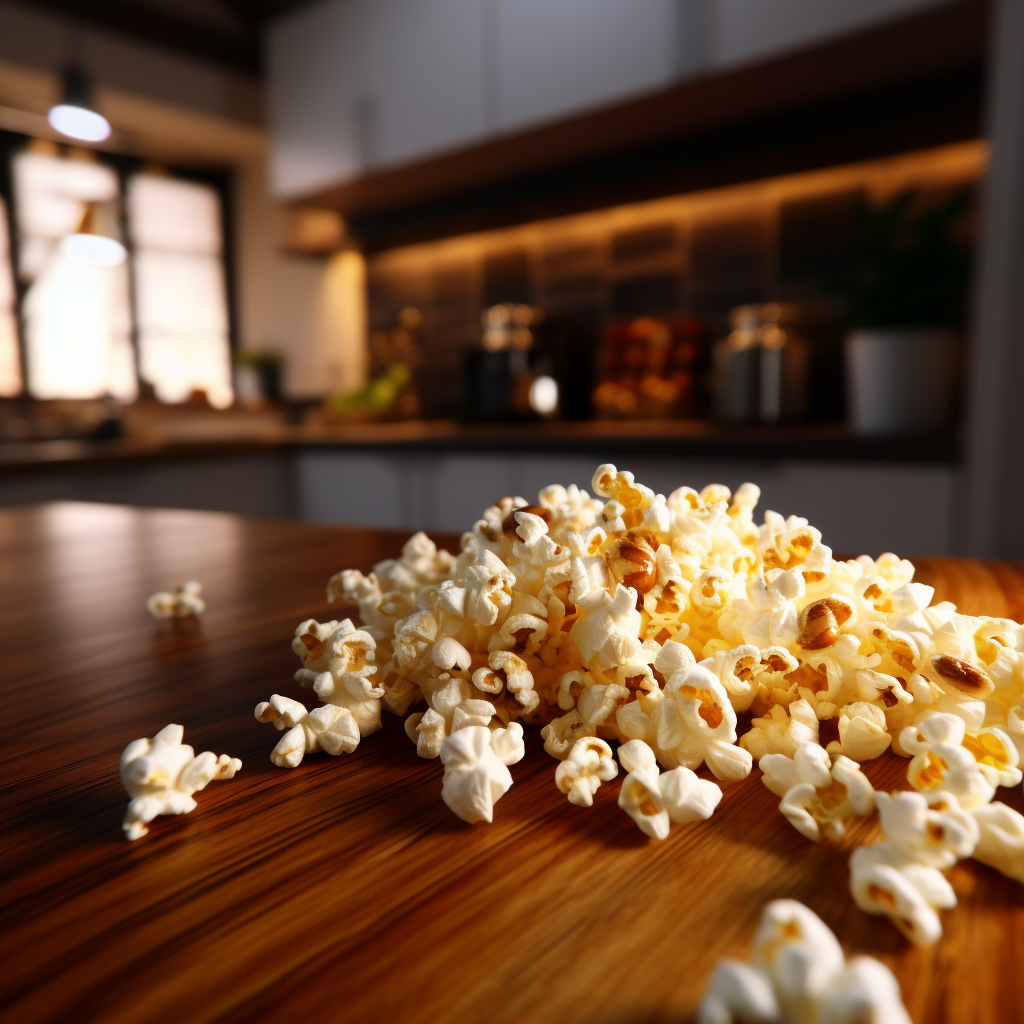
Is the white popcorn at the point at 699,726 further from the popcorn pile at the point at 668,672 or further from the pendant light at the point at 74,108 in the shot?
the pendant light at the point at 74,108

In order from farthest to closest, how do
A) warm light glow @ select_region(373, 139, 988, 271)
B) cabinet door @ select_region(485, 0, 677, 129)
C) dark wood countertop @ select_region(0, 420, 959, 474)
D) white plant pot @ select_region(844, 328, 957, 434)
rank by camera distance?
warm light glow @ select_region(373, 139, 988, 271) < cabinet door @ select_region(485, 0, 677, 129) < white plant pot @ select_region(844, 328, 957, 434) < dark wood countertop @ select_region(0, 420, 959, 474)

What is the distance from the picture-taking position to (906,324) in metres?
2.11

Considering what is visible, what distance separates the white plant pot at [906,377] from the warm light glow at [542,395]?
3.93ft

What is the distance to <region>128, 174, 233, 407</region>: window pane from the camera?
4.06 metres

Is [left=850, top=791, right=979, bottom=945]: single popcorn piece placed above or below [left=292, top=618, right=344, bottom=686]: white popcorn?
below

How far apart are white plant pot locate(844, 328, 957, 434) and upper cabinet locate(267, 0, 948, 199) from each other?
0.77 metres

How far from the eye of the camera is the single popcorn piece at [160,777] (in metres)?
0.34

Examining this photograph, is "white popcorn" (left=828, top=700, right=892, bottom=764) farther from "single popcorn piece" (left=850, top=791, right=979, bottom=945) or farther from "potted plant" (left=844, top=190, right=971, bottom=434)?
"potted plant" (left=844, top=190, right=971, bottom=434)

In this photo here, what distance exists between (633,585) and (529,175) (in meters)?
2.95

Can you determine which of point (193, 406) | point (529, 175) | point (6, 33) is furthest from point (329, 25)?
point (193, 406)

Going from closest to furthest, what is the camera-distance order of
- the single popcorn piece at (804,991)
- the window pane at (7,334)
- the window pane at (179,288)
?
the single popcorn piece at (804,991) → the window pane at (7,334) → the window pane at (179,288)

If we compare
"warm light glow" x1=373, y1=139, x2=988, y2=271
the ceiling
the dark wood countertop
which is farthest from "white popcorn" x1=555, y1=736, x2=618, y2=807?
the ceiling

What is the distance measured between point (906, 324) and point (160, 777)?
2224 mm

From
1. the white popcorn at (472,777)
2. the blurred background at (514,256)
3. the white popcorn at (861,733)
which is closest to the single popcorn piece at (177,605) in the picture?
the white popcorn at (472,777)
